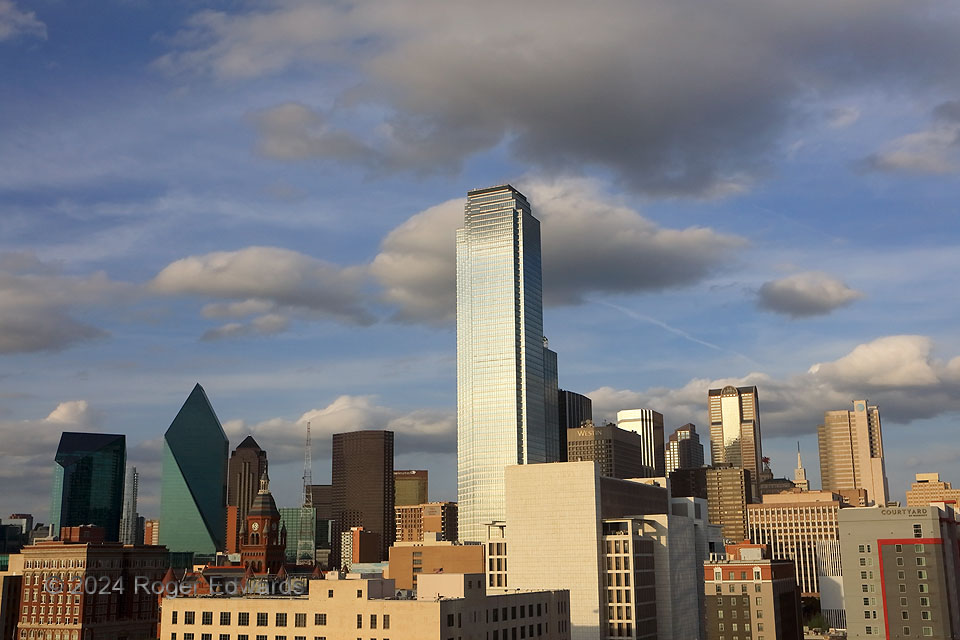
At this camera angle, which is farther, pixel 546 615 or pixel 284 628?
pixel 546 615

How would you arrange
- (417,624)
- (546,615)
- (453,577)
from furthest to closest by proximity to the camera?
1. (546,615)
2. (453,577)
3. (417,624)

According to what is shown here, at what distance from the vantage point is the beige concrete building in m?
162

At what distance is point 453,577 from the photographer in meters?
173

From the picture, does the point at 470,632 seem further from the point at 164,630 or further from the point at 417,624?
the point at 164,630

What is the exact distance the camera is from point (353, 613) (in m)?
167

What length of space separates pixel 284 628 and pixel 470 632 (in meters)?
32.5

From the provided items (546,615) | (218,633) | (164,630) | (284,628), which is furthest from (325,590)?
(546,615)

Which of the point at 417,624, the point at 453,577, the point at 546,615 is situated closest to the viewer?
the point at 417,624

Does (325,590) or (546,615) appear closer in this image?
(325,590)

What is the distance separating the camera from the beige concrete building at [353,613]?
162500 millimetres

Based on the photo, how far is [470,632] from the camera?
168125mm

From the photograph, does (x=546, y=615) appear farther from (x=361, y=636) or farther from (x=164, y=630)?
(x=164, y=630)

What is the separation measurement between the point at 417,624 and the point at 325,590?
19.0 metres

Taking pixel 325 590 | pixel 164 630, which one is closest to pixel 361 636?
pixel 325 590
